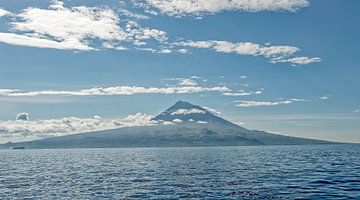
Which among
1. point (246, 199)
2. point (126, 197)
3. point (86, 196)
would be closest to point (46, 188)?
point (86, 196)

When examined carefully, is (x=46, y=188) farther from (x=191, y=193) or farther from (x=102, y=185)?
(x=191, y=193)

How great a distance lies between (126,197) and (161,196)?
5077mm

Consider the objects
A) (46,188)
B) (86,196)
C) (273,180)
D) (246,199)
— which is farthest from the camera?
(273,180)

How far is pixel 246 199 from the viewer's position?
5759 cm

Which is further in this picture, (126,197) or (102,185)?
(102,185)

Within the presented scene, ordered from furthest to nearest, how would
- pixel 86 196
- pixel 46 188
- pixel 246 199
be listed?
pixel 46 188 → pixel 86 196 → pixel 246 199

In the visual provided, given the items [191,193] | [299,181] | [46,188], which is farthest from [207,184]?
[46,188]

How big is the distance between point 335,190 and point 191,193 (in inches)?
863

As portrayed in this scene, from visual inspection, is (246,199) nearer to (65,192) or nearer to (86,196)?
(86,196)

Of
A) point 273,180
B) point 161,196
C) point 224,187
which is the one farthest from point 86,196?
point 273,180

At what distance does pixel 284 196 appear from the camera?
59.1 metres

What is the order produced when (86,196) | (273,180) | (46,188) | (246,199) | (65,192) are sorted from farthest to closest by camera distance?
(273,180) → (46,188) → (65,192) → (86,196) → (246,199)

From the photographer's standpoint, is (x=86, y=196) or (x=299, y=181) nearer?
(x=86, y=196)

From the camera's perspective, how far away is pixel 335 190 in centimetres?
6362
